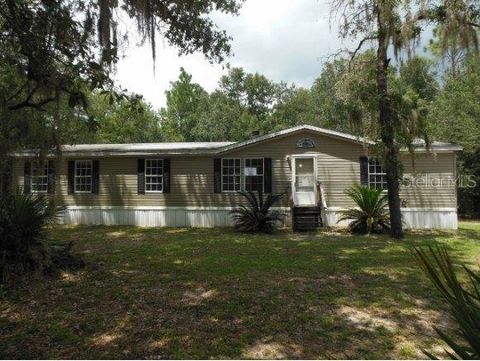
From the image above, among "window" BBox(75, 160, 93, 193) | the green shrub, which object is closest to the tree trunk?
the green shrub

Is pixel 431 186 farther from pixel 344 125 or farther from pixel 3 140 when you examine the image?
pixel 344 125

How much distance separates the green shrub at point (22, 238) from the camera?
6500mm

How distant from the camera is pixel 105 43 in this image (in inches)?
210

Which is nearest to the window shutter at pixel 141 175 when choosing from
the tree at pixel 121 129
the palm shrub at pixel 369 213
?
the palm shrub at pixel 369 213

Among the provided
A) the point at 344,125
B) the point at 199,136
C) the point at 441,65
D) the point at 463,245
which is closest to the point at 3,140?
the point at 441,65

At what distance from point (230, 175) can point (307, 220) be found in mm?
3372

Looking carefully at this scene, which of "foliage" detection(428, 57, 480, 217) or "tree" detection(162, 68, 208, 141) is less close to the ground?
"tree" detection(162, 68, 208, 141)

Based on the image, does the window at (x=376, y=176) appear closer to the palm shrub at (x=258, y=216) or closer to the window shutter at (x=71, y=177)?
the palm shrub at (x=258, y=216)

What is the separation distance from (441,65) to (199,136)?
27.1 meters

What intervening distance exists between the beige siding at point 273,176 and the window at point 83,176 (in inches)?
11.7

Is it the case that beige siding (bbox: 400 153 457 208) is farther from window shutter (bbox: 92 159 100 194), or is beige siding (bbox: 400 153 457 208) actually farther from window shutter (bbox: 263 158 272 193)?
window shutter (bbox: 92 159 100 194)

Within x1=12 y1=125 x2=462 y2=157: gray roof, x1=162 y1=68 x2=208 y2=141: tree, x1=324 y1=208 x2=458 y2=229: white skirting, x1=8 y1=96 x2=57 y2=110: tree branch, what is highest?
x1=162 y1=68 x2=208 y2=141: tree

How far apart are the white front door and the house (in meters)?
0.04

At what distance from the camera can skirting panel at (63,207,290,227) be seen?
14867 mm
